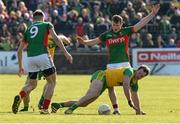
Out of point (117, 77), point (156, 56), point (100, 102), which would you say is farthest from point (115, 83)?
point (156, 56)

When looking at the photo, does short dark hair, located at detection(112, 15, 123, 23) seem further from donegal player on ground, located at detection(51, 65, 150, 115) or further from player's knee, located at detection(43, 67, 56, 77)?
player's knee, located at detection(43, 67, 56, 77)

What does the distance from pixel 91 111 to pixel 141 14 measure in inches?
922

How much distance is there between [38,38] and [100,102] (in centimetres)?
505

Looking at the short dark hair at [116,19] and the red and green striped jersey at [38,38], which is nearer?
the red and green striped jersey at [38,38]

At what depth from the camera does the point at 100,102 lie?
23.3m

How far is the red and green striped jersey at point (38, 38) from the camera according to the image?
1869 cm

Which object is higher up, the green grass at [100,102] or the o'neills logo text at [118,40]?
the o'neills logo text at [118,40]

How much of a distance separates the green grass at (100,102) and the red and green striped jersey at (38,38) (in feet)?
4.61

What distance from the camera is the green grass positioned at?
1648cm

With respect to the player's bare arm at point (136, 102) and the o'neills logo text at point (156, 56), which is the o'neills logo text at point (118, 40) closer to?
the player's bare arm at point (136, 102)

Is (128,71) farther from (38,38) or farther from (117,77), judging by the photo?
(38,38)

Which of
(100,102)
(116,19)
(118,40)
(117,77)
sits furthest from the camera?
(100,102)

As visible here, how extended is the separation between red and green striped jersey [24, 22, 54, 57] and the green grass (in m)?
1.41

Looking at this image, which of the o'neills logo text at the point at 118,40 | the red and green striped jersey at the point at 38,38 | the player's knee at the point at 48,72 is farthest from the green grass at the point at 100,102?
the o'neills logo text at the point at 118,40
